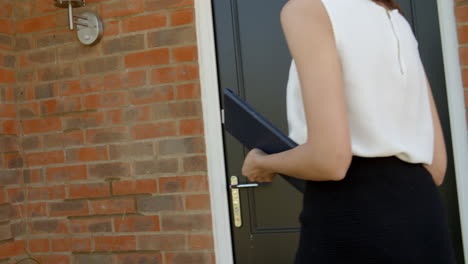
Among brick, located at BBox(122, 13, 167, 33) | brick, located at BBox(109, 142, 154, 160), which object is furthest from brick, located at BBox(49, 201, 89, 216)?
brick, located at BBox(122, 13, 167, 33)

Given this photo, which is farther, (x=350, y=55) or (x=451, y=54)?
(x=451, y=54)

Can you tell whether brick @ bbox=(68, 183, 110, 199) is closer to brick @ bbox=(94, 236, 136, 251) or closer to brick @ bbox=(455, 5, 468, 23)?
brick @ bbox=(94, 236, 136, 251)

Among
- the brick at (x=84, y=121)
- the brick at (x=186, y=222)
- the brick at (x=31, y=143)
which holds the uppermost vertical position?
the brick at (x=84, y=121)

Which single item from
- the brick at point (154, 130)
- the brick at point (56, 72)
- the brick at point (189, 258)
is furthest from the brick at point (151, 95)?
the brick at point (189, 258)

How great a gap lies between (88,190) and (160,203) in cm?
49

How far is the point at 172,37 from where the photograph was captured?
116 inches

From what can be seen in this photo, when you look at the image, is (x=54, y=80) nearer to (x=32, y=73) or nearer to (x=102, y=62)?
(x=32, y=73)

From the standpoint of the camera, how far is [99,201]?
10.1 feet

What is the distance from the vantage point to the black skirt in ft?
3.21

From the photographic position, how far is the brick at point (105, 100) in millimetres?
3037

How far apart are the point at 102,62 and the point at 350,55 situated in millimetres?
2343

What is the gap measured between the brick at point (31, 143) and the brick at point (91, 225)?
1.76ft

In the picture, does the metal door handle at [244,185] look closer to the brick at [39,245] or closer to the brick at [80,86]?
the brick at [80,86]

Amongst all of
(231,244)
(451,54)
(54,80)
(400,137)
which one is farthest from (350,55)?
(54,80)
